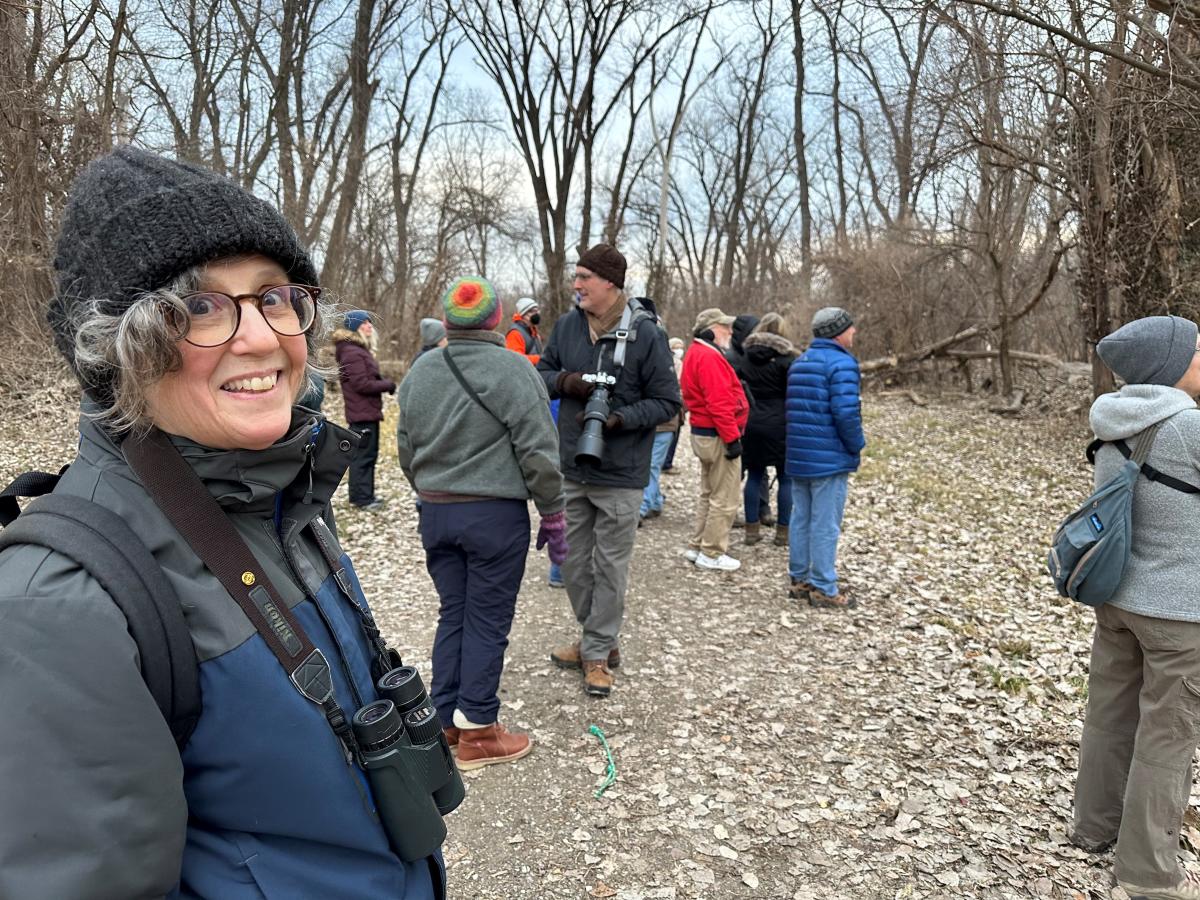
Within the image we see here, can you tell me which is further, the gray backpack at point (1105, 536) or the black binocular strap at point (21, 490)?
the gray backpack at point (1105, 536)

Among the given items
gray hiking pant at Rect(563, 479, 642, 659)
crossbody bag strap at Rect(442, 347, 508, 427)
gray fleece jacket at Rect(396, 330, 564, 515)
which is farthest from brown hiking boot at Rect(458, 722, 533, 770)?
crossbody bag strap at Rect(442, 347, 508, 427)

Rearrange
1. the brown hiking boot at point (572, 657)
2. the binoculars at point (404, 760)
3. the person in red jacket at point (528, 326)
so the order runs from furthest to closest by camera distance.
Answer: the person in red jacket at point (528, 326)
the brown hiking boot at point (572, 657)
the binoculars at point (404, 760)

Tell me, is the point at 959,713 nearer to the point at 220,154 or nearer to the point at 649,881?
the point at 649,881

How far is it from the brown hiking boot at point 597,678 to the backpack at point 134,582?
3.43m

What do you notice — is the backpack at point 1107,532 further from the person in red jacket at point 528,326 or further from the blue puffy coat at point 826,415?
the person in red jacket at point 528,326

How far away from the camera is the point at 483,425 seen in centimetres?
338

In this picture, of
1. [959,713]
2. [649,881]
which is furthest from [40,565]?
[959,713]

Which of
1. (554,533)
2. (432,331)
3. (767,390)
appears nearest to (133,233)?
(554,533)

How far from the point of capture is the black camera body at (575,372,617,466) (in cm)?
382

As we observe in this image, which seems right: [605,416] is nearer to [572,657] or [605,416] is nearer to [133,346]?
[572,657]

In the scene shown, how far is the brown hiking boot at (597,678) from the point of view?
14.2 feet

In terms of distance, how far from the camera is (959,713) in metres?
4.23

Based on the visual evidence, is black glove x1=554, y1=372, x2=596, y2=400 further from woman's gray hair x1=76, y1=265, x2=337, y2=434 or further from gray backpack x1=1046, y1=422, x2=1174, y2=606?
woman's gray hair x1=76, y1=265, x2=337, y2=434

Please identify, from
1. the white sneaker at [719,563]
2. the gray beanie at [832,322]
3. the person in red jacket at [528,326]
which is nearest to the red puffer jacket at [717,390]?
the gray beanie at [832,322]
